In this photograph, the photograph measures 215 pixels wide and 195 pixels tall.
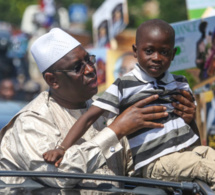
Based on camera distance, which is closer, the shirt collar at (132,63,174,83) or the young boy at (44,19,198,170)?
the young boy at (44,19,198,170)

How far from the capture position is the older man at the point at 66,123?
2.92 meters

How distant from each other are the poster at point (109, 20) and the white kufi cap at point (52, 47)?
6286 mm

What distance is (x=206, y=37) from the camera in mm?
5621

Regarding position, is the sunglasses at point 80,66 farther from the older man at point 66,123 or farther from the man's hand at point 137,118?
the man's hand at point 137,118

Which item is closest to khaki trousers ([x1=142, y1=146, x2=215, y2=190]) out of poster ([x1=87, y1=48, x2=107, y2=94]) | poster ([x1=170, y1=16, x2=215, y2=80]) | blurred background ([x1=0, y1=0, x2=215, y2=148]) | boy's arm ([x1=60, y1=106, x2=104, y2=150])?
boy's arm ([x1=60, y1=106, x2=104, y2=150])

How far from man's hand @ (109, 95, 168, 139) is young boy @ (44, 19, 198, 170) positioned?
0.06m

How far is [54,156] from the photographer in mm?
2854

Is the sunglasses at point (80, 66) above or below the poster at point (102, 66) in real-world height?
above

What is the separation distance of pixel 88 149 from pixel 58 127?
0.36 metres

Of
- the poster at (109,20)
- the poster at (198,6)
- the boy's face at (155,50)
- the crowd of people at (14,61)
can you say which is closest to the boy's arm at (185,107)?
the boy's face at (155,50)

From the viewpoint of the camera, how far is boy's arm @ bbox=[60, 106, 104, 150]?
3.01 m

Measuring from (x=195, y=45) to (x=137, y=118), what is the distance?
2759 mm

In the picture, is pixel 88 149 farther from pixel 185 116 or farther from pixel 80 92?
pixel 185 116

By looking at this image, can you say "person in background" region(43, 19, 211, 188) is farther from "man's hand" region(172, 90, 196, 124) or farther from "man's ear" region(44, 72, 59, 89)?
"man's ear" region(44, 72, 59, 89)
